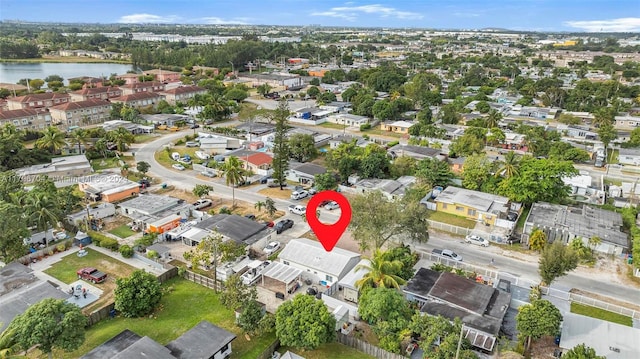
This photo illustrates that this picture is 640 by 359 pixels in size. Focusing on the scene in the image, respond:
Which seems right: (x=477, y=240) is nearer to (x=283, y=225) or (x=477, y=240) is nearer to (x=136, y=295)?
(x=283, y=225)

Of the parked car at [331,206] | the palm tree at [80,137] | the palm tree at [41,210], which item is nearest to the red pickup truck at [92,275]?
the palm tree at [41,210]

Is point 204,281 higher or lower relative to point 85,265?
higher

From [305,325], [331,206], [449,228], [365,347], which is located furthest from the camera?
[331,206]

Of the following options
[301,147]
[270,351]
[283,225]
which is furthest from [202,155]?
[270,351]

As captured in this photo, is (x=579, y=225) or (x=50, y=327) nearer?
(x=50, y=327)

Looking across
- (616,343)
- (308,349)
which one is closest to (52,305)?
(308,349)

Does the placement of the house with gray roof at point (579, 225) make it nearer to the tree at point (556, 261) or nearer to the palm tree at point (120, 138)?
the tree at point (556, 261)

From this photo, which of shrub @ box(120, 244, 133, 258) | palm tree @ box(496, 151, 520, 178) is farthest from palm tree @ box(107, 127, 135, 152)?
palm tree @ box(496, 151, 520, 178)

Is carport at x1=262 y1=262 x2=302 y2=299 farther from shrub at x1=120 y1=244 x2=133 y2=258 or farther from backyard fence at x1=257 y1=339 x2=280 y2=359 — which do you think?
shrub at x1=120 y1=244 x2=133 y2=258
